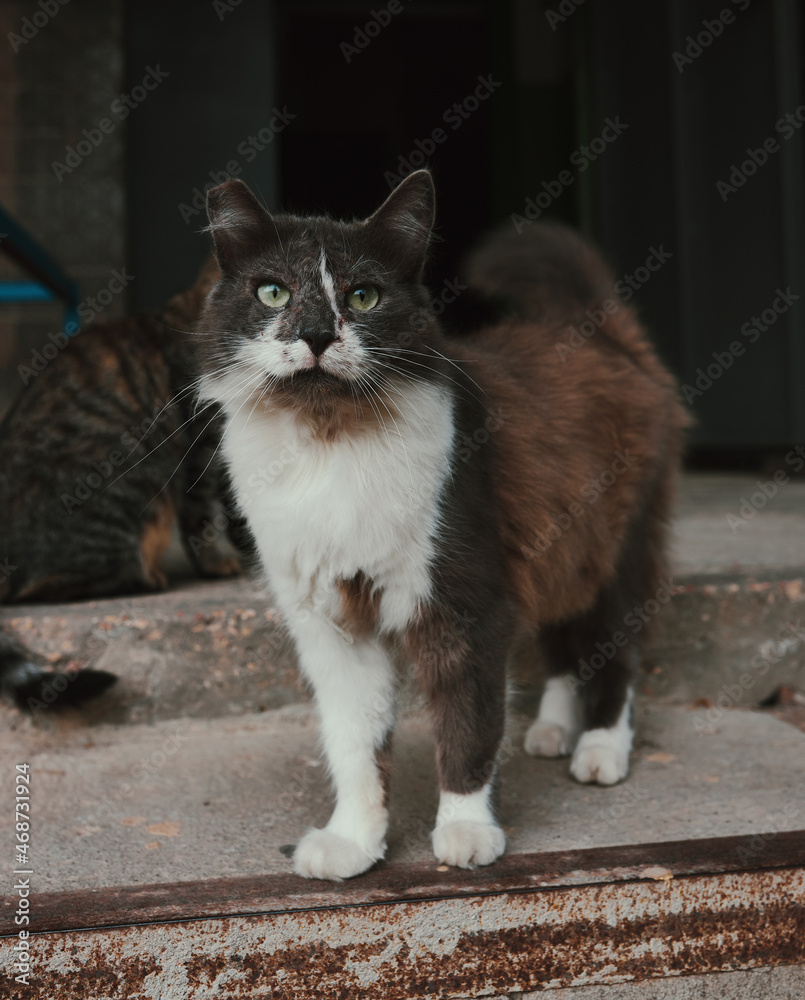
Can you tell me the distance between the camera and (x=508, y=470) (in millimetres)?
1888

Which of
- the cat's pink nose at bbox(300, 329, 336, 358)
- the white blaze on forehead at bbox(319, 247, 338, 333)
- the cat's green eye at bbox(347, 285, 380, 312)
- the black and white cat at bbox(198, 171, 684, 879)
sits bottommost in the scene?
the black and white cat at bbox(198, 171, 684, 879)

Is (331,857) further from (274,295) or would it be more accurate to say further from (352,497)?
(274,295)

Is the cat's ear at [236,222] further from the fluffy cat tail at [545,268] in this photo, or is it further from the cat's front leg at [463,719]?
the fluffy cat tail at [545,268]

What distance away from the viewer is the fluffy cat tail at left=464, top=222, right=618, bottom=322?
259 centimetres

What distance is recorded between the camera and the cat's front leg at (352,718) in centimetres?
173

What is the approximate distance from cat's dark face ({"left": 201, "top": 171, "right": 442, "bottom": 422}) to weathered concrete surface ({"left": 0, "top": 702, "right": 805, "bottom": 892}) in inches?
32.0

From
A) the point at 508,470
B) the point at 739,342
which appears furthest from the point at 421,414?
the point at 739,342

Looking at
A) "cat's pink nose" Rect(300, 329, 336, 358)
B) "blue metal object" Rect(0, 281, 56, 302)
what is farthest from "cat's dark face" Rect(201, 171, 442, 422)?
"blue metal object" Rect(0, 281, 56, 302)

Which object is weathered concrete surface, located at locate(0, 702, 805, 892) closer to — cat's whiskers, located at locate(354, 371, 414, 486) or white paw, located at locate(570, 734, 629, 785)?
white paw, located at locate(570, 734, 629, 785)

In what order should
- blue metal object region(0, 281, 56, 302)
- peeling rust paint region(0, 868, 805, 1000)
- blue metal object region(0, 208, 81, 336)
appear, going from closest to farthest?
peeling rust paint region(0, 868, 805, 1000)
blue metal object region(0, 208, 81, 336)
blue metal object region(0, 281, 56, 302)

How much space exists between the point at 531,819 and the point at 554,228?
162cm

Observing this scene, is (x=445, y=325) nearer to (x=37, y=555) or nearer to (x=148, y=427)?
(x=148, y=427)

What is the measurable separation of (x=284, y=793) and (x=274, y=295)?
42.4 inches

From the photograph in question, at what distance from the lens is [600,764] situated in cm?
208
